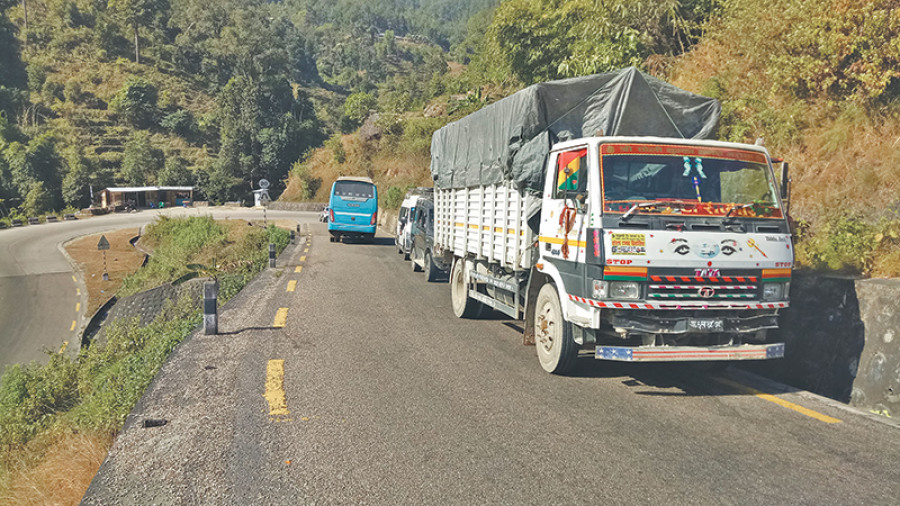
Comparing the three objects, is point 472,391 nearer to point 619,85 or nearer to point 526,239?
point 526,239

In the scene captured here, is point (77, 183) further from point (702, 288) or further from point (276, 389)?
point (702, 288)

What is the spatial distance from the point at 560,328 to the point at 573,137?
8.18 ft

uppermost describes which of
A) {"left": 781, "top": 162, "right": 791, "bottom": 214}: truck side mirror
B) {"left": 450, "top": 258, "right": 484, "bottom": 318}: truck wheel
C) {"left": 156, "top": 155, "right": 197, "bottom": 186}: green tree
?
{"left": 156, "top": 155, "right": 197, "bottom": 186}: green tree

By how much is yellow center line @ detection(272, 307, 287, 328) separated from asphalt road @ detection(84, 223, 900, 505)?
3.53 ft

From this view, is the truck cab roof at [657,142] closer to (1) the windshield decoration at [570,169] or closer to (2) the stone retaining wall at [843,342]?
(1) the windshield decoration at [570,169]

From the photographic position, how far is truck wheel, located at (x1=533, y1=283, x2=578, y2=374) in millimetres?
6527

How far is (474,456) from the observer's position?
457 centimetres

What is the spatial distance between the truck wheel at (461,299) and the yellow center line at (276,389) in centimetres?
374

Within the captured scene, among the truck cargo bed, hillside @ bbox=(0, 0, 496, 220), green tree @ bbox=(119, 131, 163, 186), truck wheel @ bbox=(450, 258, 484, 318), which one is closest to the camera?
the truck cargo bed

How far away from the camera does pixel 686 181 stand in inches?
252

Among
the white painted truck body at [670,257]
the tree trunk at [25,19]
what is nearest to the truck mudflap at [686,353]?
the white painted truck body at [670,257]

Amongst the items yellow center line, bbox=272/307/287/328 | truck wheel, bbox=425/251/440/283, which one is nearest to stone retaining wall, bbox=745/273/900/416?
yellow center line, bbox=272/307/287/328

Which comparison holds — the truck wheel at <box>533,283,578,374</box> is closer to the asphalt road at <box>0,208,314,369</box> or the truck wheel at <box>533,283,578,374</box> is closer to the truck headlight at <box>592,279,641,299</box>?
the truck headlight at <box>592,279,641,299</box>

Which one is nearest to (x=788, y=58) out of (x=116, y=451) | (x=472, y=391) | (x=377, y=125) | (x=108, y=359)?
(x=472, y=391)
